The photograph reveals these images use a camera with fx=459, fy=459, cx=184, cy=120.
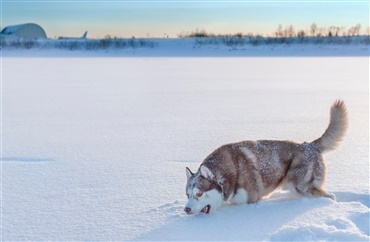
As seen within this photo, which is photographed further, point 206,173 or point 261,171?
point 261,171

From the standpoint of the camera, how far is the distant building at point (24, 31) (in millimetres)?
58513

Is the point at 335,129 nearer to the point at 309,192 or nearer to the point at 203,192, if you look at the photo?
the point at 309,192

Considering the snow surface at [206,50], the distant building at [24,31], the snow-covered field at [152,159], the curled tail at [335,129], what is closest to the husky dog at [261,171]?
the curled tail at [335,129]

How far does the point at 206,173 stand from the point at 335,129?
137 centimetres

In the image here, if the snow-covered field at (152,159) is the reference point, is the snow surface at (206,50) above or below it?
above

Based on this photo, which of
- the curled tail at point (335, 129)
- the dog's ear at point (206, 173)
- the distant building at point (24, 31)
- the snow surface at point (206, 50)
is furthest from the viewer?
the distant building at point (24, 31)

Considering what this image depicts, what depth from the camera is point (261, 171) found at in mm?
3887

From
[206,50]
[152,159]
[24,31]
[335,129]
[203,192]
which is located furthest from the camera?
[24,31]

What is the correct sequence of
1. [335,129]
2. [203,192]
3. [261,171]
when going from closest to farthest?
[203,192] → [261,171] → [335,129]

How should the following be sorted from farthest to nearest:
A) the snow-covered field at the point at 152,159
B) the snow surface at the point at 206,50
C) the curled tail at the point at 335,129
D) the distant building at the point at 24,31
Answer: the distant building at the point at 24,31 < the snow surface at the point at 206,50 < the curled tail at the point at 335,129 < the snow-covered field at the point at 152,159

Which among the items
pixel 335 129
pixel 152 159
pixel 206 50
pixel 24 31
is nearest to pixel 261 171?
pixel 335 129

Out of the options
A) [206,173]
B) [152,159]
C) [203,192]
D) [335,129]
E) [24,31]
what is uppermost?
[24,31]

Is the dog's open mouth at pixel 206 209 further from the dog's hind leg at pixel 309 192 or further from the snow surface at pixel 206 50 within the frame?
the snow surface at pixel 206 50

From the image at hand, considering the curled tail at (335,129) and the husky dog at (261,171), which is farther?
the curled tail at (335,129)
